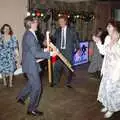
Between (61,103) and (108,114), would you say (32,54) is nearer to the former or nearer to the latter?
(61,103)

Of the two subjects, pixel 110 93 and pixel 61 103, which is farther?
pixel 61 103

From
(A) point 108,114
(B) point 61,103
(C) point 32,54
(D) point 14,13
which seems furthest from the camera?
(D) point 14,13

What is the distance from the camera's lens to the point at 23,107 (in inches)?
173

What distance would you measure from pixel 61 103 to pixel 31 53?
49.5 inches

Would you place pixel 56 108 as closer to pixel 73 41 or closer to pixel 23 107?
pixel 23 107

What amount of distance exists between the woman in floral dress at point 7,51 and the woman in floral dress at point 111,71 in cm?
193

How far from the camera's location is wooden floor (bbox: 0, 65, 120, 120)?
412cm

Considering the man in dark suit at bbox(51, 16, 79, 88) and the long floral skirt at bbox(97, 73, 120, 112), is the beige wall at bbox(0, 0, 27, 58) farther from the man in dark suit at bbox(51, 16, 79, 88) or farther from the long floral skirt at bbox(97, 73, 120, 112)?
the long floral skirt at bbox(97, 73, 120, 112)

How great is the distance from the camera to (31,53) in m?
3.78

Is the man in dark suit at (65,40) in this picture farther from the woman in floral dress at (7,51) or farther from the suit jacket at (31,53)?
the suit jacket at (31,53)

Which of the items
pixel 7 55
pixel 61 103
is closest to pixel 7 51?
pixel 7 55

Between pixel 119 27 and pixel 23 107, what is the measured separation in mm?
1897

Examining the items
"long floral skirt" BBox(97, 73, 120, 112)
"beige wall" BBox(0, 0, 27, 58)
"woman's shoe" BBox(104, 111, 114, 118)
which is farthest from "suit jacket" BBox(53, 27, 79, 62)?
"woman's shoe" BBox(104, 111, 114, 118)

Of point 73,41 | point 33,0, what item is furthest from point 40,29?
point 73,41
